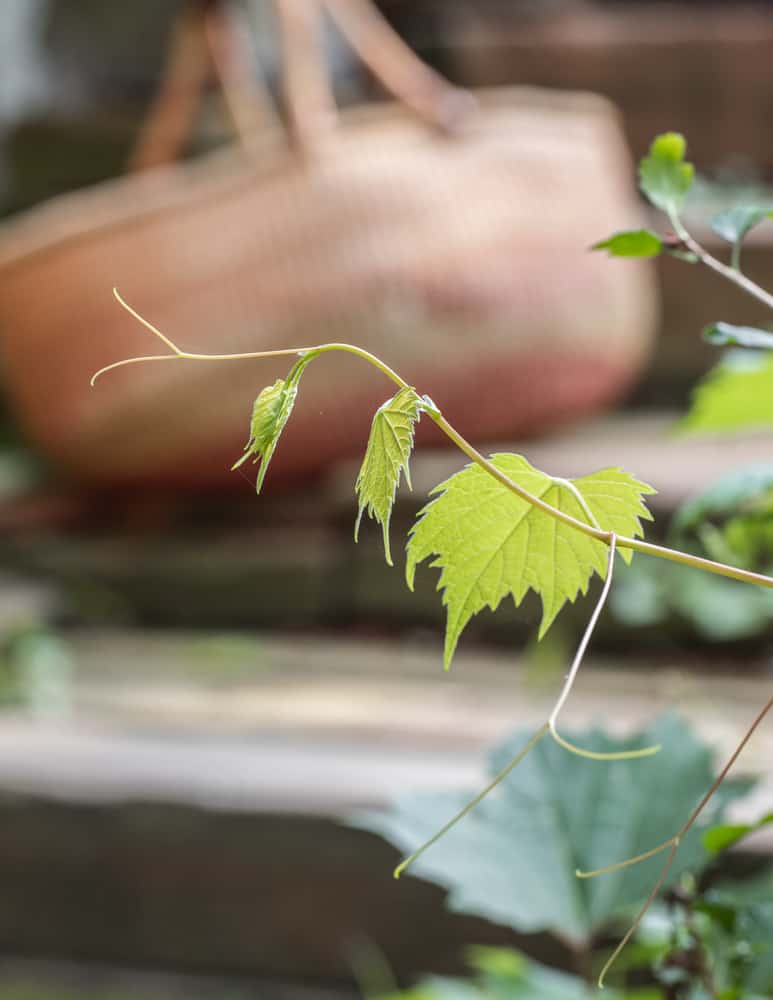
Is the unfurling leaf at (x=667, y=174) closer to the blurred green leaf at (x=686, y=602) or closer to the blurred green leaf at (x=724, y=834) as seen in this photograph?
the blurred green leaf at (x=724, y=834)

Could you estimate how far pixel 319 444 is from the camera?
1.11 metres

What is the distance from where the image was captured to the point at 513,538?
0.18 metres

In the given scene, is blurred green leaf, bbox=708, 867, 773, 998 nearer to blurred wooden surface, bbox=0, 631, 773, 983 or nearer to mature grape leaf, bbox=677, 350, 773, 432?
mature grape leaf, bbox=677, 350, 773, 432

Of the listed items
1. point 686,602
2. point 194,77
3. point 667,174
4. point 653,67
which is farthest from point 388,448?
point 653,67

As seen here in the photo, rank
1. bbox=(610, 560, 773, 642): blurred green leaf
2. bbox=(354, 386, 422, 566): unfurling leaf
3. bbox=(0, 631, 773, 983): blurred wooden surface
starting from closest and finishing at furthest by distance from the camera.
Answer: bbox=(354, 386, 422, 566): unfurling leaf
bbox=(0, 631, 773, 983): blurred wooden surface
bbox=(610, 560, 773, 642): blurred green leaf

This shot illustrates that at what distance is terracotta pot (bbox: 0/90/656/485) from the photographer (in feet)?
3.54

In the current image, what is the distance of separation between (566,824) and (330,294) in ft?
2.65

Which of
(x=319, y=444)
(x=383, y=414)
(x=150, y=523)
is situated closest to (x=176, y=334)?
(x=319, y=444)

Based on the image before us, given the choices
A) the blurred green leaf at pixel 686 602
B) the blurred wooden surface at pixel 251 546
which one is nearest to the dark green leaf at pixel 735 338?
the blurred green leaf at pixel 686 602

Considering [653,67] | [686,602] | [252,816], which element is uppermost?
[653,67]

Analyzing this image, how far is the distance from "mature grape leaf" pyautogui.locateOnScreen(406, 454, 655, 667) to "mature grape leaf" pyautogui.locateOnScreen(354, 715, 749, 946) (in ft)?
0.43

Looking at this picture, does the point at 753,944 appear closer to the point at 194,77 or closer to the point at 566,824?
the point at 566,824

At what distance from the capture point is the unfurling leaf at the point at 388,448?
162 millimetres

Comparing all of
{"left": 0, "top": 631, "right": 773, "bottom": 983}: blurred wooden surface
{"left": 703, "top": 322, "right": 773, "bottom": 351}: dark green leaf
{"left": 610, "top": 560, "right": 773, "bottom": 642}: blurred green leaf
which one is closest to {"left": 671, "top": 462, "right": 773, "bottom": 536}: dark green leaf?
{"left": 703, "top": 322, "right": 773, "bottom": 351}: dark green leaf
